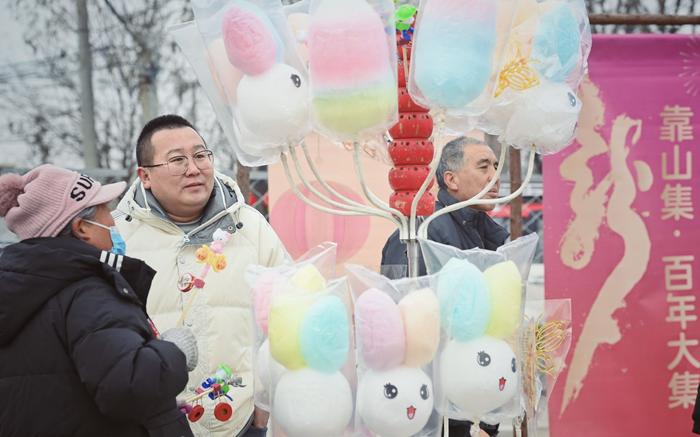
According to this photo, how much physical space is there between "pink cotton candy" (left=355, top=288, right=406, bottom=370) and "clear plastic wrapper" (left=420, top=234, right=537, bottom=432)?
0.14 m

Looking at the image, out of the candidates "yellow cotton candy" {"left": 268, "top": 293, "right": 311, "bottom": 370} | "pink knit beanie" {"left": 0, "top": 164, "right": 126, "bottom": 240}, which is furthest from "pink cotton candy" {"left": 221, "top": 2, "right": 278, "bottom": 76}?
"yellow cotton candy" {"left": 268, "top": 293, "right": 311, "bottom": 370}

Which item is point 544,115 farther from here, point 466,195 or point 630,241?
point 630,241

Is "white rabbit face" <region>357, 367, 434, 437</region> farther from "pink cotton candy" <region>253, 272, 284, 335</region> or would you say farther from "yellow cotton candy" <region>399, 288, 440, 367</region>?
"pink cotton candy" <region>253, 272, 284, 335</region>

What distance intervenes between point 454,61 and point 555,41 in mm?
331

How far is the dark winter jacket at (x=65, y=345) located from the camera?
5.71 feet

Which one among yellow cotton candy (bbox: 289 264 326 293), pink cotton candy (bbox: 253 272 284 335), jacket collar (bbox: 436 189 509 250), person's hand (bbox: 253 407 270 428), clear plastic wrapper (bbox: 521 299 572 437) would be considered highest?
yellow cotton candy (bbox: 289 264 326 293)

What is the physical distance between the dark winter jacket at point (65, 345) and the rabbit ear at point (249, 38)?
0.60 meters

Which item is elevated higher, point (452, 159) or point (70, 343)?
point (452, 159)

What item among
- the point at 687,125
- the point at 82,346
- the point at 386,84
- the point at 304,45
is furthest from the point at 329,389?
the point at 687,125

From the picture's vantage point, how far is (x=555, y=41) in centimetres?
208

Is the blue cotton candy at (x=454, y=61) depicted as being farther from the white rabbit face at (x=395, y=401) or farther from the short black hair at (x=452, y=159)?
the short black hair at (x=452, y=159)

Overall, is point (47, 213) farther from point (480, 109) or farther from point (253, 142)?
point (480, 109)

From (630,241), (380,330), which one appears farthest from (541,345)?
(630,241)

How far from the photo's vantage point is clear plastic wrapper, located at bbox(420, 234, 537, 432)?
6.33 ft
